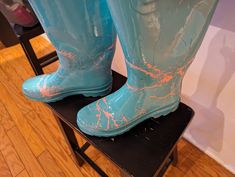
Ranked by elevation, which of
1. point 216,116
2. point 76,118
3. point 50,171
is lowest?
point 50,171

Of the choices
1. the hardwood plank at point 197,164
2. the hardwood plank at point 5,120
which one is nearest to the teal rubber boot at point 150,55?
the hardwood plank at point 197,164

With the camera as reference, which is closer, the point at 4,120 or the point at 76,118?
the point at 76,118

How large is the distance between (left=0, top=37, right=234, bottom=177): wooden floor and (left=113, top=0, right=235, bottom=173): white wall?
7 cm

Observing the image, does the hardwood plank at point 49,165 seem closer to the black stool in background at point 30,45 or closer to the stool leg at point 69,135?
the stool leg at point 69,135

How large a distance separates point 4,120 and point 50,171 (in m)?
0.51

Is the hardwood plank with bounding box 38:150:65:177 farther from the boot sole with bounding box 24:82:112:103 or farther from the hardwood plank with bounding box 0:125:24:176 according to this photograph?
the boot sole with bounding box 24:82:112:103

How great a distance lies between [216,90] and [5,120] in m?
1.16

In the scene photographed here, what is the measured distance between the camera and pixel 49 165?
2.97ft

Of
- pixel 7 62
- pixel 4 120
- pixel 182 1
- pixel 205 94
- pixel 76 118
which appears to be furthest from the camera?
pixel 7 62

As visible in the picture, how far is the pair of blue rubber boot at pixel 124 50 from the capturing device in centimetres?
26

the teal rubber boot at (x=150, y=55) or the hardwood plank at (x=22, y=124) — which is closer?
the teal rubber boot at (x=150, y=55)

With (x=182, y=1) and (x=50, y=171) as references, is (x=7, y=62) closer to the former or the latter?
(x=50, y=171)

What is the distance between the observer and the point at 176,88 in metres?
0.41

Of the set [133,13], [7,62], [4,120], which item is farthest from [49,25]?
[7,62]
